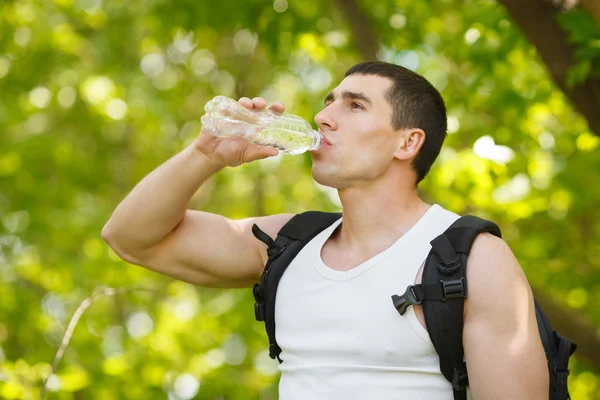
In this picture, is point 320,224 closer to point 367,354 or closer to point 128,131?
point 367,354

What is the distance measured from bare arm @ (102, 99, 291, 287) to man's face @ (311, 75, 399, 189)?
7.8 inches

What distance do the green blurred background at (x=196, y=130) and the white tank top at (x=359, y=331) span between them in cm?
128

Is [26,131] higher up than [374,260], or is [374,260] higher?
[374,260]

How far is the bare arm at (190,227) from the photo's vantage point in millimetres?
2896

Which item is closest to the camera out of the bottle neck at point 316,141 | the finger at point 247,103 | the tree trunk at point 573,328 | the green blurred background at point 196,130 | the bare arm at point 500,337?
the bare arm at point 500,337

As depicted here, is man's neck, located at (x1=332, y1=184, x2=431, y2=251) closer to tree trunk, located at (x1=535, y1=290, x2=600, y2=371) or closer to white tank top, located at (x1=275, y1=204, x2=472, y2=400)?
white tank top, located at (x1=275, y1=204, x2=472, y2=400)

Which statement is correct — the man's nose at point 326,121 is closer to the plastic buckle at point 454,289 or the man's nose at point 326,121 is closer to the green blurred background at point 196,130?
the plastic buckle at point 454,289

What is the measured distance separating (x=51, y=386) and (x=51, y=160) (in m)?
4.45

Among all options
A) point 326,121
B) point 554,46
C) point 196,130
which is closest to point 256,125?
point 326,121

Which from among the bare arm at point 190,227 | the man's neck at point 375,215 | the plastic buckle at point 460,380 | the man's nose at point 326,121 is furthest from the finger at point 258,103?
the plastic buckle at point 460,380

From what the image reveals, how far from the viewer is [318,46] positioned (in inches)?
252

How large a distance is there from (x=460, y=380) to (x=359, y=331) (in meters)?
0.33

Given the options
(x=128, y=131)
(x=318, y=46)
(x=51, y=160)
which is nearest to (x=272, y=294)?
(x=318, y=46)

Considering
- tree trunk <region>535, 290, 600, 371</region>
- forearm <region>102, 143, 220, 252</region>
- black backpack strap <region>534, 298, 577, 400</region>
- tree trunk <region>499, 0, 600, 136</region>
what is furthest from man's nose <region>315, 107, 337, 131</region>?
tree trunk <region>535, 290, 600, 371</region>
